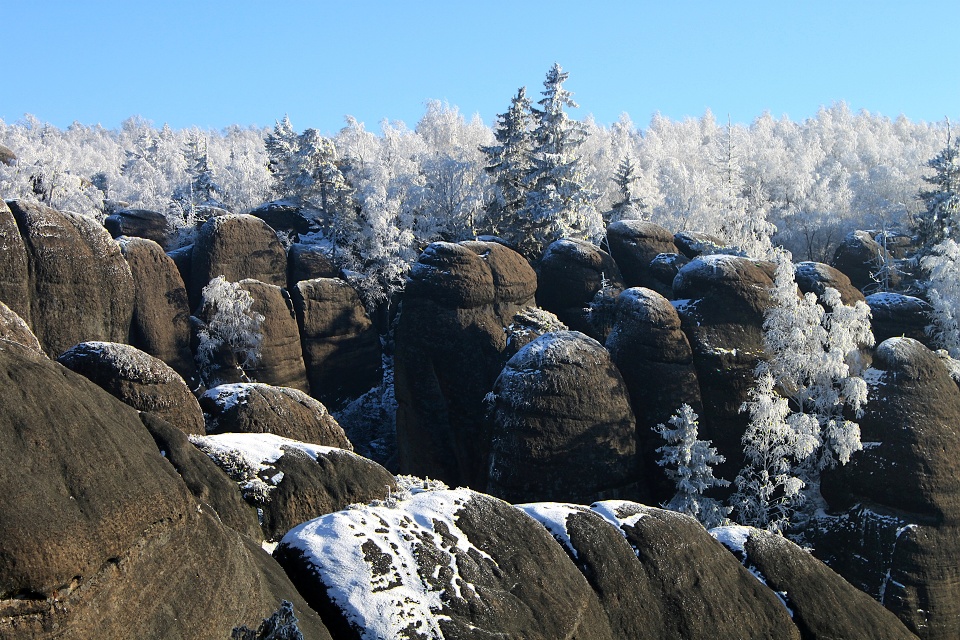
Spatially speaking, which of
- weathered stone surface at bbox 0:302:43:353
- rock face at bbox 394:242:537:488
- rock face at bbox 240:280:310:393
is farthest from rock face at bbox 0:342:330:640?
rock face at bbox 240:280:310:393

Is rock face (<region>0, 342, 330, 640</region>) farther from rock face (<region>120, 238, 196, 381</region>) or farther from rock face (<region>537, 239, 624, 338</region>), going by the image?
rock face (<region>537, 239, 624, 338</region>)

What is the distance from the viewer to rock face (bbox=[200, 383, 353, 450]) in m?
19.5

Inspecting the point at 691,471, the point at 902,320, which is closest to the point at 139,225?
the point at 691,471

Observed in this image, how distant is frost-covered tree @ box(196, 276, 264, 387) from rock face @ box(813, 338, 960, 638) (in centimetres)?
2410

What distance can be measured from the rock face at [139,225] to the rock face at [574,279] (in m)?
23.2

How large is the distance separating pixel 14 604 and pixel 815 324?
25.1 meters

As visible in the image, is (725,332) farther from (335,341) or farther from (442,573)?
(442,573)

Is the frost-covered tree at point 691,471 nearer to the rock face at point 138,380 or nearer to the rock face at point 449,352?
the rock face at point 449,352

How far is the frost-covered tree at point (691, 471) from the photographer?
993 inches

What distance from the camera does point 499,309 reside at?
35.1m

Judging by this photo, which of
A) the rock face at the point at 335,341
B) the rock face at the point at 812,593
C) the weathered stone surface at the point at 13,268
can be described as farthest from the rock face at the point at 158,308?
the rock face at the point at 812,593

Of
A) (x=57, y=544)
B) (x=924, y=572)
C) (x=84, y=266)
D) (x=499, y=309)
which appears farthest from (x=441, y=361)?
(x=57, y=544)

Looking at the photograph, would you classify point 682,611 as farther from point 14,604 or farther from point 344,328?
point 344,328

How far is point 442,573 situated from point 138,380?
1055 centimetres
